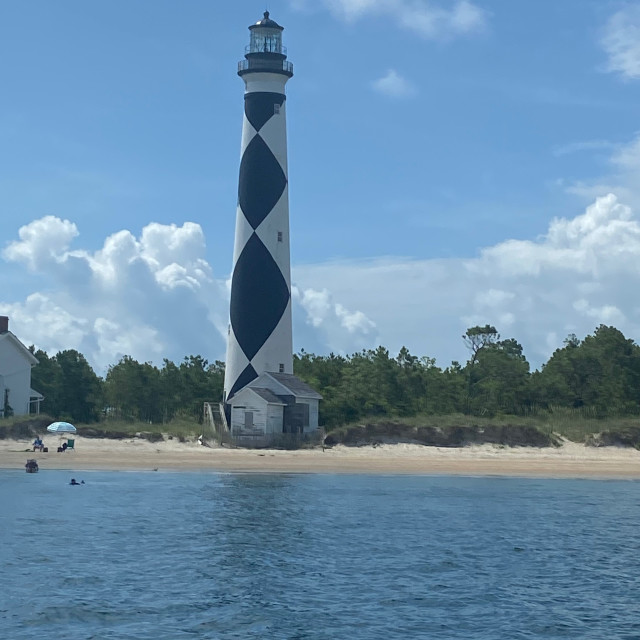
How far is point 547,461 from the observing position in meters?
46.4

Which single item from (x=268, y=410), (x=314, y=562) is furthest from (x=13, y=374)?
(x=314, y=562)

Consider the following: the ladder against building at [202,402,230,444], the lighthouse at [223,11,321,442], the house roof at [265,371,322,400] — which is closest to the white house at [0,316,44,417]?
the ladder against building at [202,402,230,444]

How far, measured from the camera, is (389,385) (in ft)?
184

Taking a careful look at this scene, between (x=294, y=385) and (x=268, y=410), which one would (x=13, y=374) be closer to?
(x=268, y=410)

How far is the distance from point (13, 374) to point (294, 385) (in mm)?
15748

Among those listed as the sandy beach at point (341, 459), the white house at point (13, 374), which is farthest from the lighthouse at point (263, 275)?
the white house at point (13, 374)

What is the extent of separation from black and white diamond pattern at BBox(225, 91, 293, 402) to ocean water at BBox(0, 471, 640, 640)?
15034 millimetres

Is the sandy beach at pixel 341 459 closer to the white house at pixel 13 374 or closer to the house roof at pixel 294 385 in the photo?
the house roof at pixel 294 385

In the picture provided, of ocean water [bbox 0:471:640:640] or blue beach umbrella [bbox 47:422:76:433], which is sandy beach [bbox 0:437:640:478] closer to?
blue beach umbrella [bbox 47:422:76:433]

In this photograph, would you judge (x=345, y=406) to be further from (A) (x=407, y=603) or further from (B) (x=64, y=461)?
(A) (x=407, y=603)

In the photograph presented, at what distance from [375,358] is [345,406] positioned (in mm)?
4777

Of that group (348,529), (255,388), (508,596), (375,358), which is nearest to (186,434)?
(255,388)

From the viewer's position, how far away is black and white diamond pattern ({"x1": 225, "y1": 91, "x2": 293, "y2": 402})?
5219 cm

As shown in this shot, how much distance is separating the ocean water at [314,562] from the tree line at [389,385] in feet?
56.6
